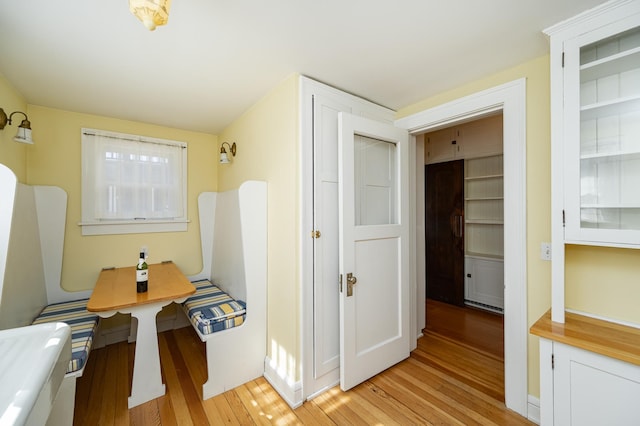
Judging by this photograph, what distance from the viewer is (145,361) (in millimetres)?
1896

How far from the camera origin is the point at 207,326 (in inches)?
75.9

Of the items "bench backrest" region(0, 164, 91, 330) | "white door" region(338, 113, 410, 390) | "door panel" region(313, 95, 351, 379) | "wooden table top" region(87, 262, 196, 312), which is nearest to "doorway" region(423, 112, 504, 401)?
"white door" region(338, 113, 410, 390)

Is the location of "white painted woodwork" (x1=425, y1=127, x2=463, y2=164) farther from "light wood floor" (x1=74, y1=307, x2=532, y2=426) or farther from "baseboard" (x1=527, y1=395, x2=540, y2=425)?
"baseboard" (x1=527, y1=395, x2=540, y2=425)

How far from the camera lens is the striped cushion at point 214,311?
197cm

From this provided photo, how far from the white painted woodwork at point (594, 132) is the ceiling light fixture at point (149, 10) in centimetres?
187

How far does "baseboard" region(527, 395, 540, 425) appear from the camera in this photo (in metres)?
1.64

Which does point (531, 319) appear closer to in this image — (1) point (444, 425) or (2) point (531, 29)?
(1) point (444, 425)

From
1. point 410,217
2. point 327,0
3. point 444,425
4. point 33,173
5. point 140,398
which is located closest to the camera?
point 327,0

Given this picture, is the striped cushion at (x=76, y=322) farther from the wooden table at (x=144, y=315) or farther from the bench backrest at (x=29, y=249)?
the wooden table at (x=144, y=315)

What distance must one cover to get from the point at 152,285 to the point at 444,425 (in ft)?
7.76

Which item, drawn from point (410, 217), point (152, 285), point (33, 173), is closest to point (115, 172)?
point (33, 173)

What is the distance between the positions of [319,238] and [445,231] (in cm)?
267

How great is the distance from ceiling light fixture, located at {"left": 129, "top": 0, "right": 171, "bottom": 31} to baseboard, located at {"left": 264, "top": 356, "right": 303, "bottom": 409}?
2147 mm

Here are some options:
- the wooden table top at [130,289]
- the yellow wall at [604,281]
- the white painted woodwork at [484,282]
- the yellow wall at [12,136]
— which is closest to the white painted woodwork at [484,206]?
the white painted woodwork at [484,282]
